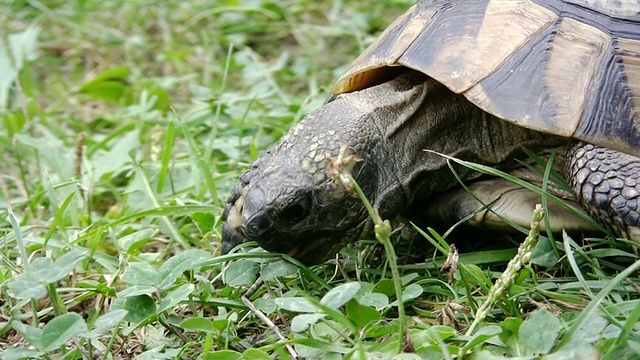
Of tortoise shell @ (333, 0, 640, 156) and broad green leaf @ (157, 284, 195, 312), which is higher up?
tortoise shell @ (333, 0, 640, 156)

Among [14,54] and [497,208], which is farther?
[14,54]

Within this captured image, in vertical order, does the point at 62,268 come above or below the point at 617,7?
below

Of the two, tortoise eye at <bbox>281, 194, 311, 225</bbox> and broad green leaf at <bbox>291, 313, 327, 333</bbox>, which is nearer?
Answer: broad green leaf at <bbox>291, 313, 327, 333</bbox>

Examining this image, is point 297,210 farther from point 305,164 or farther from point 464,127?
point 464,127

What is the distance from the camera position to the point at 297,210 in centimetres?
246

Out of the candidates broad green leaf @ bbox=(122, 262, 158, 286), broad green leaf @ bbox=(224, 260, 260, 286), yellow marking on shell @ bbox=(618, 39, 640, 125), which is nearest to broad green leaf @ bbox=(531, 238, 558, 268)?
yellow marking on shell @ bbox=(618, 39, 640, 125)

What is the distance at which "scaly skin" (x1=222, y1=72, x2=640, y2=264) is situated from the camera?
97.3 inches

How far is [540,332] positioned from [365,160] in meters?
0.89

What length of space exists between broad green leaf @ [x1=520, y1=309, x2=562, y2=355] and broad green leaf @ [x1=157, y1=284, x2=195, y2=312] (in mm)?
908

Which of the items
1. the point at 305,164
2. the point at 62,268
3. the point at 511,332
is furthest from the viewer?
the point at 305,164

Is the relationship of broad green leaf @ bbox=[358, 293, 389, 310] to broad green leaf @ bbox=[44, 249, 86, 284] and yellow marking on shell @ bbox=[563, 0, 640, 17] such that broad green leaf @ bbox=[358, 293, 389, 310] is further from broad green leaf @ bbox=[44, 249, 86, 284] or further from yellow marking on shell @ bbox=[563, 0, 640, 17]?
yellow marking on shell @ bbox=[563, 0, 640, 17]

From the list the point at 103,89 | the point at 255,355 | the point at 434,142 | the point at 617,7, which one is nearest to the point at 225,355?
the point at 255,355

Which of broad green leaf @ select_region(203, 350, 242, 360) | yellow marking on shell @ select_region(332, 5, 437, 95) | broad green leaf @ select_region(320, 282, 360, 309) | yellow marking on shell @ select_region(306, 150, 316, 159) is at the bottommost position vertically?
broad green leaf @ select_region(203, 350, 242, 360)

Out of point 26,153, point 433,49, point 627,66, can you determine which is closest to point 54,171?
point 26,153
